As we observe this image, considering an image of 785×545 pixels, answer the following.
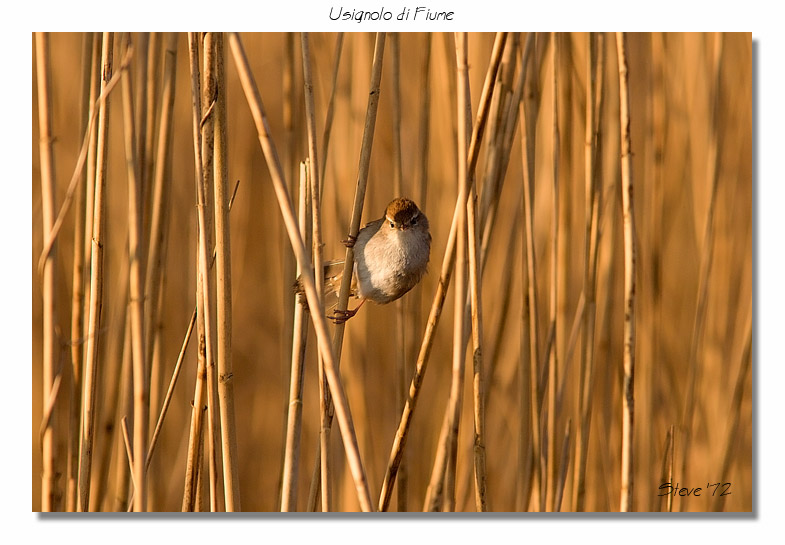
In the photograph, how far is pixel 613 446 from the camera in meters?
1.93

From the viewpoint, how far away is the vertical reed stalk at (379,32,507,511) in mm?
1165

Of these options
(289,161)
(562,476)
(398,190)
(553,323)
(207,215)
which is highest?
(289,161)

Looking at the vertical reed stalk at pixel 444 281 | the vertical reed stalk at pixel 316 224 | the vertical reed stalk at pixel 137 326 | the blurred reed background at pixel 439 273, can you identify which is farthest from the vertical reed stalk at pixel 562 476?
the vertical reed stalk at pixel 137 326

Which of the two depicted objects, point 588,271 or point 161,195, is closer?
point 161,195

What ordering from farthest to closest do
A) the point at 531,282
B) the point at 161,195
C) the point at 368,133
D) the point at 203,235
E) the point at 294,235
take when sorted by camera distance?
the point at 531,282 → the point at 161,195 → the point at 368,133 → the point at 203,235 → the point at 294,235

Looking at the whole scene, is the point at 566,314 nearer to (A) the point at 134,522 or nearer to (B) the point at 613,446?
(B) the point at 613,446

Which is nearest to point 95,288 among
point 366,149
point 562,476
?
point 366,149

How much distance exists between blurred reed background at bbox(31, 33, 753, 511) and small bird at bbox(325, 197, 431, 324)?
0.31ft

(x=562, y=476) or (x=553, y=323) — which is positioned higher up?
(x=553, y=323)

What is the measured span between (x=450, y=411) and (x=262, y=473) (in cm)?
97

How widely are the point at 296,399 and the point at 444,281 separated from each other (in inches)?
14.2

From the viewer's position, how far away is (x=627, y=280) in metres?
1.50

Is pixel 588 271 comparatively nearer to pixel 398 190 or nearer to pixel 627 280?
pixel 627 280

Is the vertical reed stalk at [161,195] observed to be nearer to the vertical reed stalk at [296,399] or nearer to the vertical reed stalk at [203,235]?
the vertical reed stalk at [203,235]
